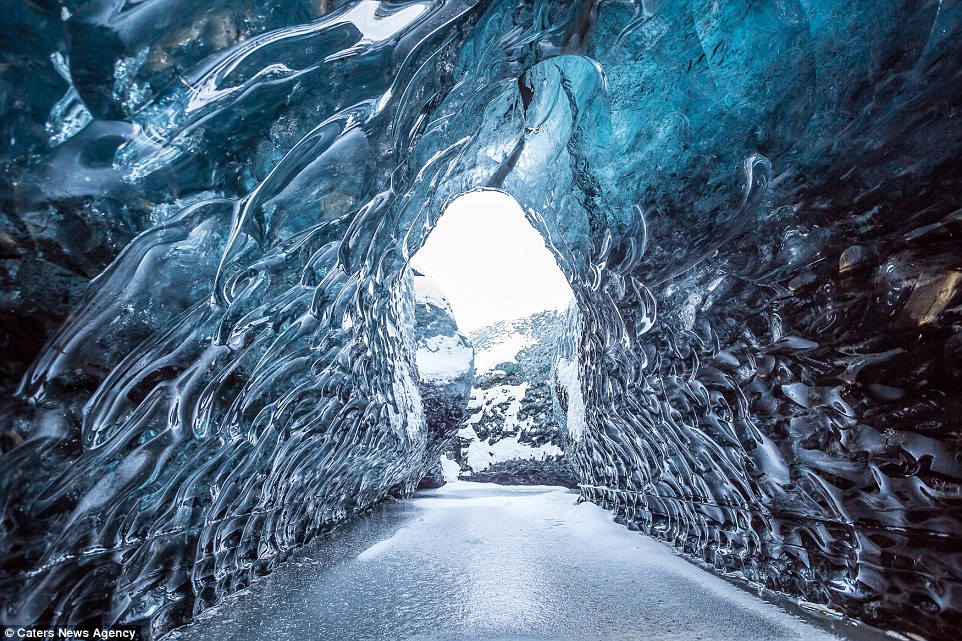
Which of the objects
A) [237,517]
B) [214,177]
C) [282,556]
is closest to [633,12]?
[214,177]

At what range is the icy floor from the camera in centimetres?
163

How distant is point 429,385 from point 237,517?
5.96 meters

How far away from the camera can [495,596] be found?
2.00m

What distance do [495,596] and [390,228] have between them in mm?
2114

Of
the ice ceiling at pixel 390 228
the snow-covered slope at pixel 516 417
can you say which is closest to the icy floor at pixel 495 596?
the ice ceiling at pixel 390 228

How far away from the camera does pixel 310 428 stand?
314 cm

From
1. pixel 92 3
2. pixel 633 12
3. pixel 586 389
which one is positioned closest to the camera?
pixel 92 3

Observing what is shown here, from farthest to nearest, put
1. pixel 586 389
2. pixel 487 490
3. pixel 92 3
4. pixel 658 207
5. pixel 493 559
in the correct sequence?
pixel 487 490 → pixel 586 389 → pixel 493 559 → pixel 658 207 → pixel 92 3

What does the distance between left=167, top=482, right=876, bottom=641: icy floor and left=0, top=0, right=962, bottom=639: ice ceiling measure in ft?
0.86

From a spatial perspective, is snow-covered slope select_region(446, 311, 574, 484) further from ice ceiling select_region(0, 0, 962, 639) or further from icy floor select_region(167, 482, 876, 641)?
ice ceiling select_region(0, 0, 962, 639)

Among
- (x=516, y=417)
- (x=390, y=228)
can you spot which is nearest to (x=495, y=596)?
(x=390, y=228)

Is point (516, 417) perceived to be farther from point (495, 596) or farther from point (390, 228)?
point (495, 596)

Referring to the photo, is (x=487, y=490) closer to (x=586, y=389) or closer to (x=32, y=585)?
(x=586, y=389)

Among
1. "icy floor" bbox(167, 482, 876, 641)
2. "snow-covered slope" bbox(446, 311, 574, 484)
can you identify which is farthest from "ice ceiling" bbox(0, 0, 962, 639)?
"snow-covered slope" bbox(446, 311, 574, 484)
